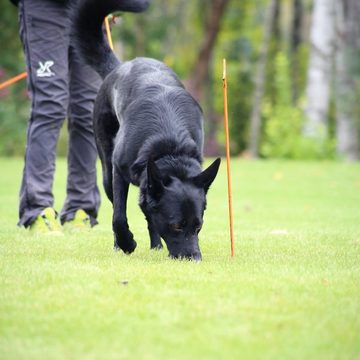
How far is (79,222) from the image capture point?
6.54 m

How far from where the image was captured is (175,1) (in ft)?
138

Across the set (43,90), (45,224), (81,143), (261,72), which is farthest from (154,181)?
(261,72)

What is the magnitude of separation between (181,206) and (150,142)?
521 mm

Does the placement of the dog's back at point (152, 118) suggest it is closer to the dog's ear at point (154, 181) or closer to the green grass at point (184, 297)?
the dog's ear at point (154, 181)

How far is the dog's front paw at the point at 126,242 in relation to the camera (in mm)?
5057

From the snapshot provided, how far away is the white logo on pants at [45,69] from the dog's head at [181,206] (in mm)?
1944

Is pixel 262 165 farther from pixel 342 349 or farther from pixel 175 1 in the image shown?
pixel 175 1

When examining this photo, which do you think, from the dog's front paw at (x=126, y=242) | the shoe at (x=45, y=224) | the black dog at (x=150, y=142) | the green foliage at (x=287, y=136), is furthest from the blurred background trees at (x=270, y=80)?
the dog's front paw at (x=126, y=242)

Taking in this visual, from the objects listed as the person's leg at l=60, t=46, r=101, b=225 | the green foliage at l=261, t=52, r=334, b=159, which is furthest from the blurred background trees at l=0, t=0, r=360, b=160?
the person's leg at l=60, t=46, r=101, b=225

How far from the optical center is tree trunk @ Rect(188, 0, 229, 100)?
24.8m

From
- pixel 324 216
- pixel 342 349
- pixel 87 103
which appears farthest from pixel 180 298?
pixel 324 216

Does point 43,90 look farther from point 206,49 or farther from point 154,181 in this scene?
point 206,49

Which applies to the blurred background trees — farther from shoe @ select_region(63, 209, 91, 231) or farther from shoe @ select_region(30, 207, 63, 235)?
shoe @ select_region(30, 207, 63, 235)

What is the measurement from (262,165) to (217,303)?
1178 cm
